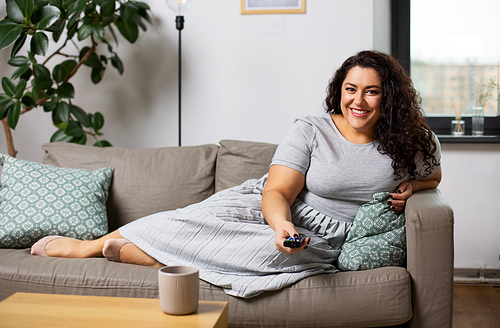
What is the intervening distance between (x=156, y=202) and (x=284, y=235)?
0.86 metres

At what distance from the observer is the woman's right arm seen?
130 centimetres

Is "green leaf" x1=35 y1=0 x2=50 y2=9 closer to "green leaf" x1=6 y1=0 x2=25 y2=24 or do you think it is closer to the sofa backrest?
"green leaf" x1=6 y1=0 x2=25 y2=24

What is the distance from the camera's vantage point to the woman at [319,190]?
1.39 m

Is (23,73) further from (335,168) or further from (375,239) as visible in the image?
(375,239)

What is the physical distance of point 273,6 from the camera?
7.98 feet

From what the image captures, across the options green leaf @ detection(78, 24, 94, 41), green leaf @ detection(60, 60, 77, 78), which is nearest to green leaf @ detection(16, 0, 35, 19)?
green leaf @ detection(78, 24, 94, 41)

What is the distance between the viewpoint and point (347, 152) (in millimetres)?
1502

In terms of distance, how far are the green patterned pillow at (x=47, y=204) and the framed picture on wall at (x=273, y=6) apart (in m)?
1.27

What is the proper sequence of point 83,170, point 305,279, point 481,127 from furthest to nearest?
point 481,127
point 83,170
point 305,279

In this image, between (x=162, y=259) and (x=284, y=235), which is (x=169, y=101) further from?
(x=284, y=235)

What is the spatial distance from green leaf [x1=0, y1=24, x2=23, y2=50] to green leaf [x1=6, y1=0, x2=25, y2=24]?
0.03m

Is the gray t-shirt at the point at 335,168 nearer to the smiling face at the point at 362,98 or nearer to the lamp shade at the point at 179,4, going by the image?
the smiling face at the point at 362,98

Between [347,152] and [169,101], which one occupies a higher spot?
[169,101]

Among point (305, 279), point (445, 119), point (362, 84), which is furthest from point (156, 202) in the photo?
point (445, 119)
